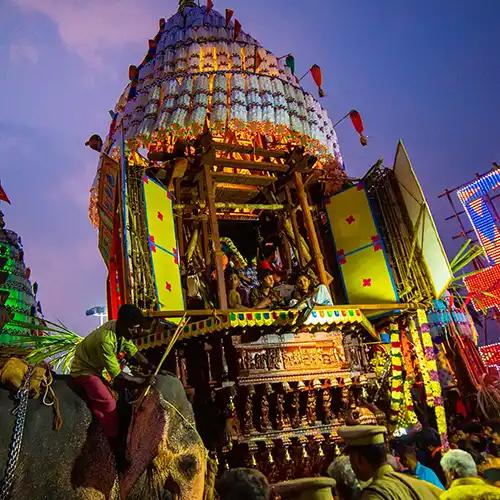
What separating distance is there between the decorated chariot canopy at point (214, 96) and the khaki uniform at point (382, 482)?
9.72 metres

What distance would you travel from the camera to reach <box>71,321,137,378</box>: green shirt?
4602 mm

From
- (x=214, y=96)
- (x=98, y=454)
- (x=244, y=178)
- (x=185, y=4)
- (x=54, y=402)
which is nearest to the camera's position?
(x=54, y=402)

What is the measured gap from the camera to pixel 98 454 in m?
4.16

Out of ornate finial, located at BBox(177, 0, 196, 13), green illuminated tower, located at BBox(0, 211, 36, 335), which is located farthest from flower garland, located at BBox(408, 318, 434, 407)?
green illuminated tower, located at BBox(0, 211, 36, 335)

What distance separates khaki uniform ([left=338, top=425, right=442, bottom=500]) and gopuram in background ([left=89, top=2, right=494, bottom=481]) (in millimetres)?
5262

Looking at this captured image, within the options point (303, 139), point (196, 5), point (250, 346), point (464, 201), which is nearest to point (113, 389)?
point (250, 346)

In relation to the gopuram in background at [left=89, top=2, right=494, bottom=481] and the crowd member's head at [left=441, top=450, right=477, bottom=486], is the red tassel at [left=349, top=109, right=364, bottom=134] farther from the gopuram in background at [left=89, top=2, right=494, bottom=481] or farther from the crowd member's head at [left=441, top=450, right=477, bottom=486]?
the crowd member's head at [left=441, top=450, right=477, bottom=486]

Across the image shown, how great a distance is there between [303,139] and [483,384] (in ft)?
48.2

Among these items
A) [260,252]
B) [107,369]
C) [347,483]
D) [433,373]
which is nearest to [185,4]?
[260,252]

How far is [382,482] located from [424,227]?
32.0 feet

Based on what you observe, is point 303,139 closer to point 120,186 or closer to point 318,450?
point 120,186

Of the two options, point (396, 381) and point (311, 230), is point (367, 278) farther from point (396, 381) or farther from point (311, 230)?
point (396, 381)

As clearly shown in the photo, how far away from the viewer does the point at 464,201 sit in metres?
19.5

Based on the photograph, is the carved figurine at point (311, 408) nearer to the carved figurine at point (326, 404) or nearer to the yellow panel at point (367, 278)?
the carved figurine at point (326, 404)
